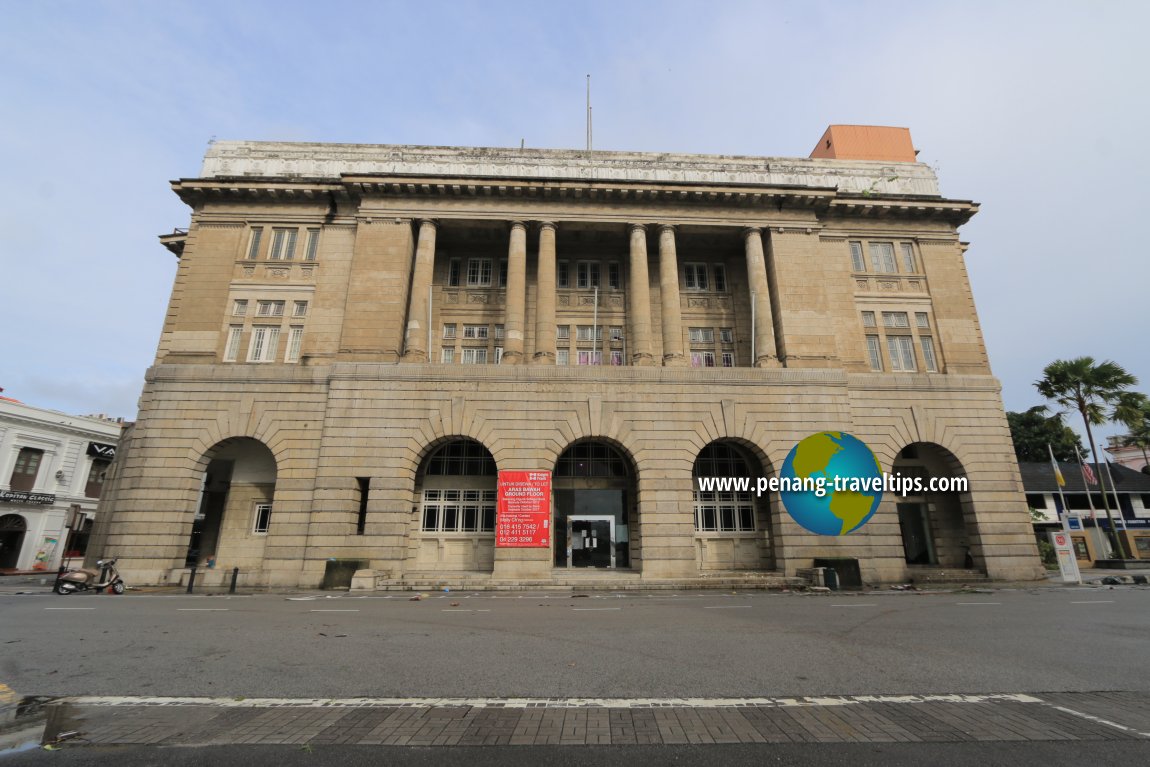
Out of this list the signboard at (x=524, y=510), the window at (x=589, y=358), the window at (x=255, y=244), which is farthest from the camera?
the window at (x=589, y=358)

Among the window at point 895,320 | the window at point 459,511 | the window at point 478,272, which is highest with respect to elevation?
the window at point 478,272

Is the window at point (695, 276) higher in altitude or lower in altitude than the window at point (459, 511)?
higher

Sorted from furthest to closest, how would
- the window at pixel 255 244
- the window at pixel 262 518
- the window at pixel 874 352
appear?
the window at pixel 874 352
the window at pixel 255 244
the window at pixel 262 518

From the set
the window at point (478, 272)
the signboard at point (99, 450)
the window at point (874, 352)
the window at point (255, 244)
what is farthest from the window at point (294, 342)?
the window at point (874, 352)

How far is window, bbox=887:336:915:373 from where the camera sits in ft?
90.0

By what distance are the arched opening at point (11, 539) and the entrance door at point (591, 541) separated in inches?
1527

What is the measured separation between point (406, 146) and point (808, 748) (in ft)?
103

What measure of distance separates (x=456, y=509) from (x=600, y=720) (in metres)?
21.4

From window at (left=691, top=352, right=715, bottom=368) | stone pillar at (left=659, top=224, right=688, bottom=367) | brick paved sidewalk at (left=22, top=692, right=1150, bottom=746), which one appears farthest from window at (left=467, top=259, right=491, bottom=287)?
brick paved sidewalk at (left=22, top=692, right=1150, bottom=746)

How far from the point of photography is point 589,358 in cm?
2809

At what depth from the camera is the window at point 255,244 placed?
27078 millimetres

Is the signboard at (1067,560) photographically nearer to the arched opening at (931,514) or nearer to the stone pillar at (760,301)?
the arched opening at (931,514)

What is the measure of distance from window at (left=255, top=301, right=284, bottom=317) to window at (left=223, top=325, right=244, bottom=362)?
1159mm

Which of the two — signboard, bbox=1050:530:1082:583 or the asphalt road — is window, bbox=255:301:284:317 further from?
signboard, bbox=1050:530:1082:583
